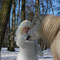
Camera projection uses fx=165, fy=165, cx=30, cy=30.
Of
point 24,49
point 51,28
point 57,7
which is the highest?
point 57,7

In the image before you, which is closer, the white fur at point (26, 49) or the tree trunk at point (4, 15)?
the white fur at point (26, 49)

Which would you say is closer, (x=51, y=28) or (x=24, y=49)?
(x=51, y=28)

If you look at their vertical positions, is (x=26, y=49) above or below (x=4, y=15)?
below

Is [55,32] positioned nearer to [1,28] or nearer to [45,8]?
[1,28]

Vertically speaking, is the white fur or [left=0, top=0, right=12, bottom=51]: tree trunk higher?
[left=0, top=0, right=12, bottom=51]: tree trunk

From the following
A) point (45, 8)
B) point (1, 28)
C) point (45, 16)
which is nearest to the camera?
point (45, 16)

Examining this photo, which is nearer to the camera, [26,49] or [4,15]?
[26,49]

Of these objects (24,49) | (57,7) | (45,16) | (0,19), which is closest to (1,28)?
(0,19)

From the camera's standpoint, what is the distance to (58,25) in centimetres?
114

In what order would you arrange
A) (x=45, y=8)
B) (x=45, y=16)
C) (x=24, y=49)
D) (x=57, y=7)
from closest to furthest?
1. (x=45, y=16)
2. (x=24, y=49)
3. (x=57, y=7)
4. (x=45, y=8)

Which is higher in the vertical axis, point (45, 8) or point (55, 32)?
point (45, 8)

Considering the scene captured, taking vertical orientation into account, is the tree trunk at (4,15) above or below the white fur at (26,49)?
above

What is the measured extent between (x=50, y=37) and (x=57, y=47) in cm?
9

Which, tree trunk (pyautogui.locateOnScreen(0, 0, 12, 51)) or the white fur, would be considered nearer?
the white fur
